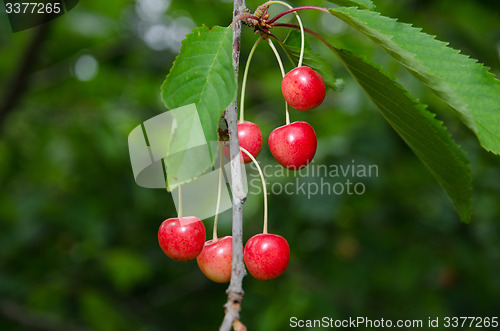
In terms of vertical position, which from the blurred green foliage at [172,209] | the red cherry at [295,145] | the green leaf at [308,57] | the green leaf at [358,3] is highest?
the blurred green foliage at [172,209]

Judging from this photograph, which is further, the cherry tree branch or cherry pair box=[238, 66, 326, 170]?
cherry pair box=[238, 66, 326, 170]

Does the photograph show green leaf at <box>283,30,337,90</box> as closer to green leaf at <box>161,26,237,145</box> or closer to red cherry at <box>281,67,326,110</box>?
red cherry at <box>281,67,326,110</box>

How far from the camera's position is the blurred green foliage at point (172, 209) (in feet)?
10.9

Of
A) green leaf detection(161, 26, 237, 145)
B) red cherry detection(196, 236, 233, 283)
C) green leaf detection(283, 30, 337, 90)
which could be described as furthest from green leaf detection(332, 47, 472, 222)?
red cherry detection(196, 236, 233, 283)

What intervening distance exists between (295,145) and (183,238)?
11.7 inches

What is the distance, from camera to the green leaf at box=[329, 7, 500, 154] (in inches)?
32.6

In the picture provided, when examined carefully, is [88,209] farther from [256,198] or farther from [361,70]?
[361,70]

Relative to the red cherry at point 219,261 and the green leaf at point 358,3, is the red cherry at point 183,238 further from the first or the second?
the green leaf at point 358,3

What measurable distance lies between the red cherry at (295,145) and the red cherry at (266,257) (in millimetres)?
167

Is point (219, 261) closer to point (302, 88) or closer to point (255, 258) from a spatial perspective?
point (255, 258)

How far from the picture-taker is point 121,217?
4.53 meters

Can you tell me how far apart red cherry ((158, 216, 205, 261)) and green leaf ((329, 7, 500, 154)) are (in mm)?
493

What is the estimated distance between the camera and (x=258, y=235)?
3.11 ft

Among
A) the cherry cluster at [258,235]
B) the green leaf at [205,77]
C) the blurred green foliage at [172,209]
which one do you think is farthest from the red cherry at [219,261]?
the blurred green foliage at [172,209]
